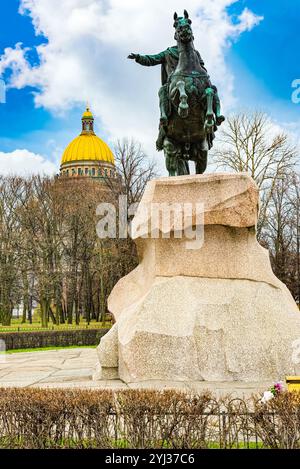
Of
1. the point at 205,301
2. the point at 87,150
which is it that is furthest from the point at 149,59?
the point at 87,150

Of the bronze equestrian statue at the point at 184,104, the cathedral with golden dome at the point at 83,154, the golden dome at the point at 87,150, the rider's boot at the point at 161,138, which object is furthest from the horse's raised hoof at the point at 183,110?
the golden dome at the point at 87,150

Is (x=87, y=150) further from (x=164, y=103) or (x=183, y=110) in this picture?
(x=183, y=110)

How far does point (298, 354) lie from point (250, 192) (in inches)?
107

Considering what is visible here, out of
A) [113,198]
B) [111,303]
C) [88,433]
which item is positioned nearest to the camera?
[88,433]

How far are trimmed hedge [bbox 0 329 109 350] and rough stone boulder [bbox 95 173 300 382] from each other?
13.3m

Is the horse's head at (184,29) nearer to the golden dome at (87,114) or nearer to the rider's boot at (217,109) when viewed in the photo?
the rider's boot at (217,109)

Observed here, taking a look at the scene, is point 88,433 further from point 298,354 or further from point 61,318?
point 61,318

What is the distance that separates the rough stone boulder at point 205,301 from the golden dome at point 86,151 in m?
64.8

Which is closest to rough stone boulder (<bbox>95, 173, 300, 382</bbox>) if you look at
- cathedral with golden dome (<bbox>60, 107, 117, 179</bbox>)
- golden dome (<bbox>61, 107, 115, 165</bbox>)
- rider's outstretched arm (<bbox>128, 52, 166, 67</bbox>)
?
rider's outstretched arm (<bbox>128, 52, 166, 67</bbox>)

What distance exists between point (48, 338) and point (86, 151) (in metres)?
55.0

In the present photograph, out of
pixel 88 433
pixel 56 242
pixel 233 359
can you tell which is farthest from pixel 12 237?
pixel 88 433

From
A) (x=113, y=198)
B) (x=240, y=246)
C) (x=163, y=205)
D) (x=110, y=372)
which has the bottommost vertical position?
(x=110, y=372)

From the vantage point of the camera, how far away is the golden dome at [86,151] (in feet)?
243

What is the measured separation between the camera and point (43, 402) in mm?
5305
